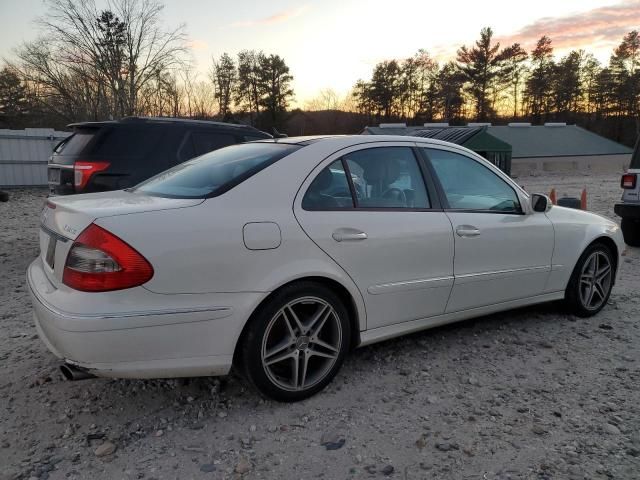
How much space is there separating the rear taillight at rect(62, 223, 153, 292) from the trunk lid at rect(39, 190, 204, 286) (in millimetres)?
120

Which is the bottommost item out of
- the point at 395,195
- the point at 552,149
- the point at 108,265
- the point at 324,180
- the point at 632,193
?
the point at 108,265

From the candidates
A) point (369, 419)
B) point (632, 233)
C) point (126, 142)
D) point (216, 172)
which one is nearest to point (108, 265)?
point (216, 172)

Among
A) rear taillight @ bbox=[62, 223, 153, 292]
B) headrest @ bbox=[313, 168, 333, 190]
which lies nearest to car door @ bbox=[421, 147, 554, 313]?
headrest @ bbox=[313, 168, 333, 190]

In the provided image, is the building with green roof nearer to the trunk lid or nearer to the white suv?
the white suv

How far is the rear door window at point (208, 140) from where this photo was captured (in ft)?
20.1

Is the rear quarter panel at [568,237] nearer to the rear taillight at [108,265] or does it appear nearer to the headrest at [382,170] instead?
the headrest at [382,170]

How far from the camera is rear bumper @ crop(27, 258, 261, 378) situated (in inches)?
91.4

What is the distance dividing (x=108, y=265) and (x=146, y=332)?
37 centimetres

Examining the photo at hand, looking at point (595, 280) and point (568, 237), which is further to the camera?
point (595, 280)

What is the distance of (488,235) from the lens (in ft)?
12.1

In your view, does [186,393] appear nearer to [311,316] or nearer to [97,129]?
[311,316]

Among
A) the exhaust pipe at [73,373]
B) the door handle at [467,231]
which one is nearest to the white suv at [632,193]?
the door handle at [467,231]

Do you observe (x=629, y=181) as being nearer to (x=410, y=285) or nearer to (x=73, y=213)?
(x=410, y=285)

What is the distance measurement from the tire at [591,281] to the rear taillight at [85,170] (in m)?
4.88
